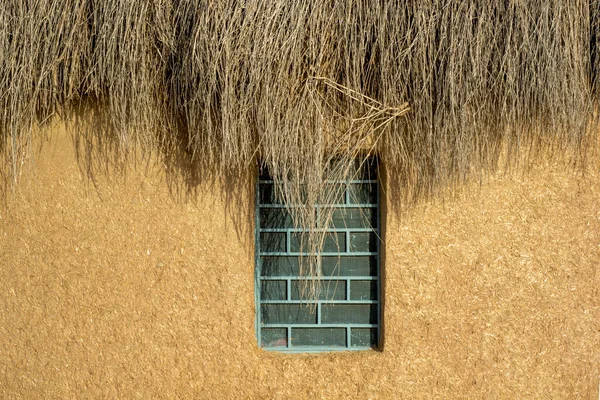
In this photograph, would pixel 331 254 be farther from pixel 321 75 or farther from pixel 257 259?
pixel 321 75

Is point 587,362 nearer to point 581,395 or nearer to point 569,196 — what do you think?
point 581,395

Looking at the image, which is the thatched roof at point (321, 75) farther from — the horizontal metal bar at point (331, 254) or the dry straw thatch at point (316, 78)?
the horizontal metal bar at point (331, 254)

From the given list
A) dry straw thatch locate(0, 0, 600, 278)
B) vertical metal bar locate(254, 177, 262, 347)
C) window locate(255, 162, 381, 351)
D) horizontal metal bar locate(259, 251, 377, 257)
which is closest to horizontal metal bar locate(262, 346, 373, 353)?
window locate(255, 162, 381, 351)

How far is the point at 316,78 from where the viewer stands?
339 cm

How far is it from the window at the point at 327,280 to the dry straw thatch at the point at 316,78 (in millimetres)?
279

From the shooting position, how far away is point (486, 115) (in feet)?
11.4

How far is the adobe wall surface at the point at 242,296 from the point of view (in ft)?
11.8

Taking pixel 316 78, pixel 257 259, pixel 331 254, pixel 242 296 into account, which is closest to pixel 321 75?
pixel 316 78

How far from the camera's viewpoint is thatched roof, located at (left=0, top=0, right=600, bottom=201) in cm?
336

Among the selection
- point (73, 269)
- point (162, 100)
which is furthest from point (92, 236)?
point (162, 100)

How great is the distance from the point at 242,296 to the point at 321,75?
4.33 feet

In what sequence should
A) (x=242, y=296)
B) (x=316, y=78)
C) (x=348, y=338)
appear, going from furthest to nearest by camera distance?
(x=348, y=338), (x=242, y=296), (x=316, y=78)

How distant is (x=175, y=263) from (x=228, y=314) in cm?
42

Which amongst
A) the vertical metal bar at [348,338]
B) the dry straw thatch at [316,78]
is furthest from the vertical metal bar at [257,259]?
the vertical metal bar at [348,338]
